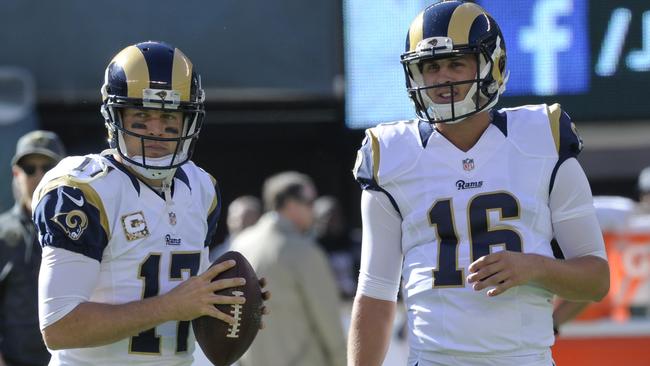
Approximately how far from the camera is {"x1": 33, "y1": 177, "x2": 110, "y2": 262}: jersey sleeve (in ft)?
9.29

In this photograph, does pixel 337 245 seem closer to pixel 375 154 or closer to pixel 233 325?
pixel 375 154

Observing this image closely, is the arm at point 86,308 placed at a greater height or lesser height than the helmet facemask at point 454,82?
lesser

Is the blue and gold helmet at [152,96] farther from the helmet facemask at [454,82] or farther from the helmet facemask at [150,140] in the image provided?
the helmet facemask at [454,82]

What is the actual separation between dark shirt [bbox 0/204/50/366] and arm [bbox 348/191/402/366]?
5.83 feet

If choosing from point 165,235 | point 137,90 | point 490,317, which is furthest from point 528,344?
point 137,90

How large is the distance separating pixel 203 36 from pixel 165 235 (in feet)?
23.5

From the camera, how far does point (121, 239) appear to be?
292cm

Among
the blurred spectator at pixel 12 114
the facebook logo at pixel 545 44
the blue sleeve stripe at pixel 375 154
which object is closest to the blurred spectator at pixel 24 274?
the blue sleeve stripe at pixel 375 154

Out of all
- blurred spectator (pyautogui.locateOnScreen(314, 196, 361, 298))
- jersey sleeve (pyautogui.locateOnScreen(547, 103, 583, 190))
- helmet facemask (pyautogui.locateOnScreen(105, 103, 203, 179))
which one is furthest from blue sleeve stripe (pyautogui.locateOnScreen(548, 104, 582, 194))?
blurred spectator (pyautogui.locateOnScreen(314, 196, 361, 298))

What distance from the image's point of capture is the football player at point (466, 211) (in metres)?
2.90

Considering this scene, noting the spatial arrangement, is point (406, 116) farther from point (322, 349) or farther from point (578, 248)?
point (578, 248)

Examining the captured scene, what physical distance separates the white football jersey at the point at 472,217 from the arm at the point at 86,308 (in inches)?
21.7

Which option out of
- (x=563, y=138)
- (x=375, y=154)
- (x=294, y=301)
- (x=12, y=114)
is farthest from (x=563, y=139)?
(x=12, y=114)

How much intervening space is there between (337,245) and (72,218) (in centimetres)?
702
